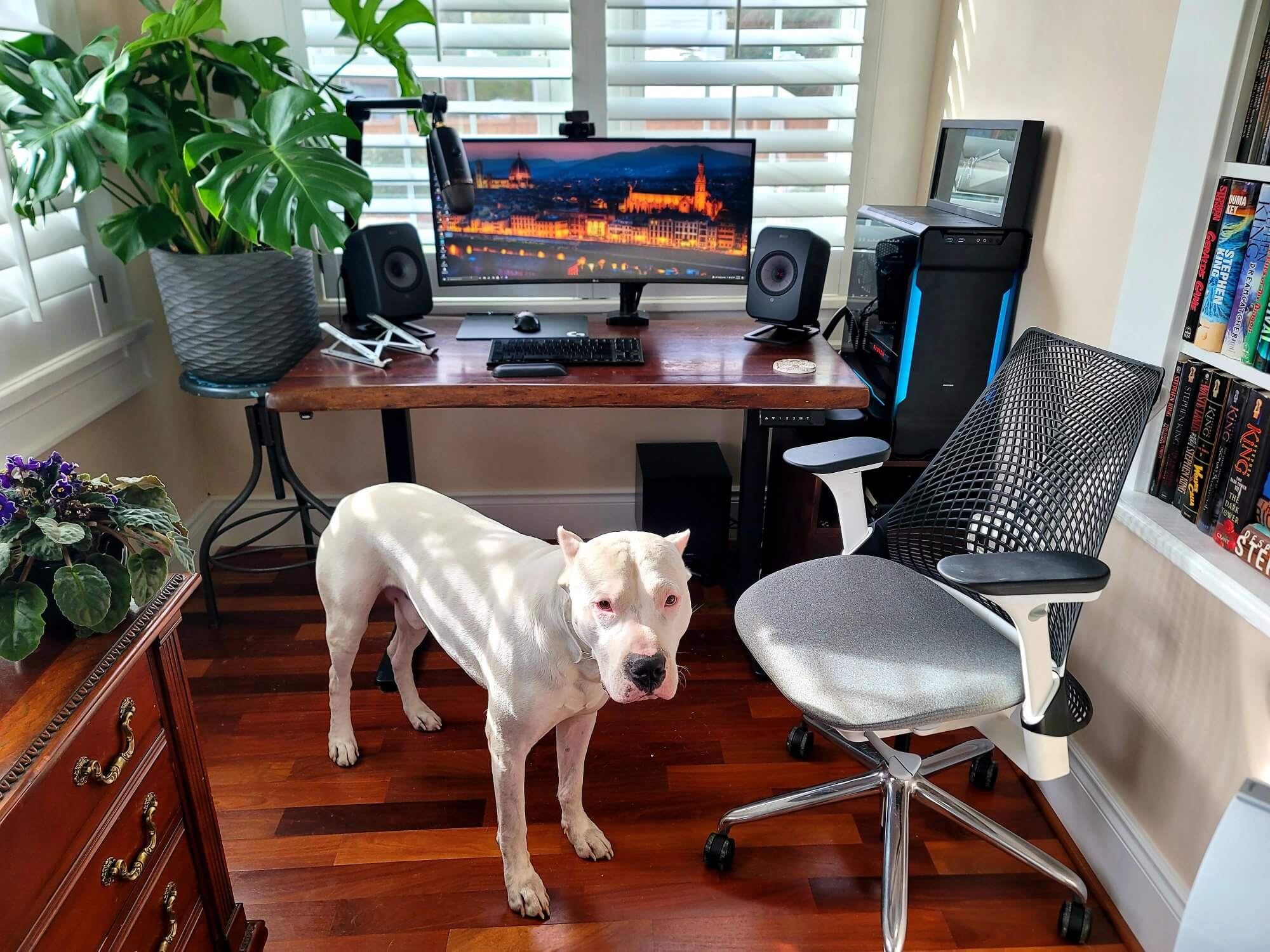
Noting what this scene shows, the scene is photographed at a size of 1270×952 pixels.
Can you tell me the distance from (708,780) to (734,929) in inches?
14.1

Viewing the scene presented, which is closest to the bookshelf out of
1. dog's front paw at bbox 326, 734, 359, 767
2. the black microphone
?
the black microphone

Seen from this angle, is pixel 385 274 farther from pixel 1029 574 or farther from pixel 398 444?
pixel 1029 574

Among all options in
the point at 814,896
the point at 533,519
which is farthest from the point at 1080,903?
the point at 533,519

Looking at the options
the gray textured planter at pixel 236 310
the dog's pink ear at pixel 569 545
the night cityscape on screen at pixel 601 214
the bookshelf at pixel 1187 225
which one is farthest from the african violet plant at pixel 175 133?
the bookshelf at pixel 1187 225

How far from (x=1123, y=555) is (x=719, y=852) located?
2.95 ft

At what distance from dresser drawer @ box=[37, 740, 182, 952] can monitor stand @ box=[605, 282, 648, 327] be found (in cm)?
158

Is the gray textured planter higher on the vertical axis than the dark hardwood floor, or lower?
higher

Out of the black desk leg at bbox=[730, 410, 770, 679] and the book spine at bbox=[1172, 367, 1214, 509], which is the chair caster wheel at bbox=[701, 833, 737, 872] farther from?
the book spine at bbox=[1172, 367, 1214, 509]

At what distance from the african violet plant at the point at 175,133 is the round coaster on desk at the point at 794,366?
97cm

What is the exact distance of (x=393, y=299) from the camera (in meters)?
2.26

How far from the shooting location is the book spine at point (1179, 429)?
143 centimetres

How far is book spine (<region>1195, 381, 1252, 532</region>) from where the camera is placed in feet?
4.38

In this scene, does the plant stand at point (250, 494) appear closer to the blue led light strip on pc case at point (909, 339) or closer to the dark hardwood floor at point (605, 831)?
the dark hardwood floor at point (605, 831)

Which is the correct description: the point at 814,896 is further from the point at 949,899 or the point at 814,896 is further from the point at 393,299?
the point at 393,299
